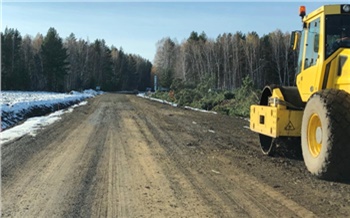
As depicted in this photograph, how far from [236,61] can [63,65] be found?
3495cm

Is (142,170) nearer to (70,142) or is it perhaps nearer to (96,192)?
(96,192)

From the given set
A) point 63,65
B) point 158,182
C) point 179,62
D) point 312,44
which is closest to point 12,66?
point 63,65

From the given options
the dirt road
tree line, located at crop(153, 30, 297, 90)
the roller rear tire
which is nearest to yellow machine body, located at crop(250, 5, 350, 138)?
the roller rear tire

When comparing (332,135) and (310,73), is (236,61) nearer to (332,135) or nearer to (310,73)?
(310,73)

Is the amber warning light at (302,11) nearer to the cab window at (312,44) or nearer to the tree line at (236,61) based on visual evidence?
the cab window at (312,44)

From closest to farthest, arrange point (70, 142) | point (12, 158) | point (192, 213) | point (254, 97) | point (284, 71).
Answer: point (192, 213)
point (12, 158)
point (70, 142)
point (254, 97)
point (284, 71)

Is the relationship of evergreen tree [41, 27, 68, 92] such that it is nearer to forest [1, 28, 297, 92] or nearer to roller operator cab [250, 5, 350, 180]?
forest [1, 28, 297, 92]

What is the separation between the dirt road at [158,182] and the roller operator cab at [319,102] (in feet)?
1.39

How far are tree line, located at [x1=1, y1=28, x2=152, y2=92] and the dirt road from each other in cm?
6323

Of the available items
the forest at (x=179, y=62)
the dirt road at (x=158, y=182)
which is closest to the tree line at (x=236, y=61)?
the forest at (x=179, y=62)

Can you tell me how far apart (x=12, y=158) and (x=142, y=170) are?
126 inches

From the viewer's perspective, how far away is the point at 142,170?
24.0 feet

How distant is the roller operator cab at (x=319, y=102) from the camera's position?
5.94 m

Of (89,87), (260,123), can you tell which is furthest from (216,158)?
(89,87)
